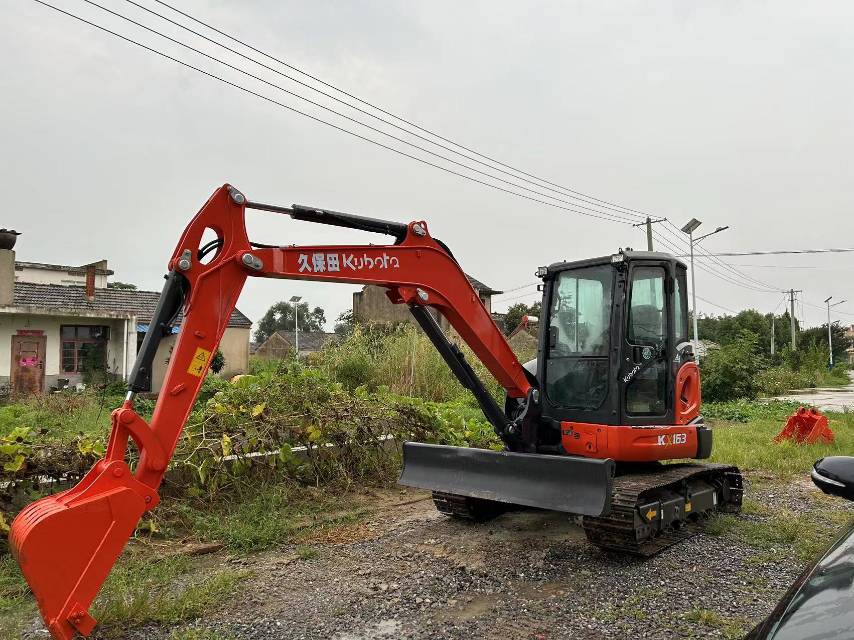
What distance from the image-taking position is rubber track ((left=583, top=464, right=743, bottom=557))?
5.12 meters

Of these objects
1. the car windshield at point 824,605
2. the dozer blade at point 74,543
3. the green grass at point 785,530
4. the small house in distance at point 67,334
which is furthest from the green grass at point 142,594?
the small house in distance at point 67,334

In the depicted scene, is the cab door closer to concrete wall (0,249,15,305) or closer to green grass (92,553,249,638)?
green grass (92,553,249,638)

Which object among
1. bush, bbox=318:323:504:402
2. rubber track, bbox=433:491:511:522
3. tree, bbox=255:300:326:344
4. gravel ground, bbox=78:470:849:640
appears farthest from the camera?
tree, bbox=255:300:326:344

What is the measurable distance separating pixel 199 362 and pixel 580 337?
337 centimetres

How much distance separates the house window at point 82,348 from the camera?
889 inches

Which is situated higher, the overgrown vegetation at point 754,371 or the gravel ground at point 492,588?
the overgrown vegetation at point 754,371

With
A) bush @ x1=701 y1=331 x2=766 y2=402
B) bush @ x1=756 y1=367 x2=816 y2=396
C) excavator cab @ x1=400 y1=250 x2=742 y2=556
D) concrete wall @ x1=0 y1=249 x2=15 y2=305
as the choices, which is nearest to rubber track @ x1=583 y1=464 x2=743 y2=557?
excavator cab @ x1=400 y1=250 x2=742 y2=556

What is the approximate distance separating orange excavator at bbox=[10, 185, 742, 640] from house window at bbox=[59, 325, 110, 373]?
65.3ft

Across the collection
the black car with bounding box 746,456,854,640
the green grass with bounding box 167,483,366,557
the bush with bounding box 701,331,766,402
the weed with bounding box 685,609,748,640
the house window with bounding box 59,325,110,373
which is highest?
the house window with bounding box 59,325,110,373

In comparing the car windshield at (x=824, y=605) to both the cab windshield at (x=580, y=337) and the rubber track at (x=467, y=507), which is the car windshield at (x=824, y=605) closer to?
the cab windshield at (x=580, y=337)

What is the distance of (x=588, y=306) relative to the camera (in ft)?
19.8

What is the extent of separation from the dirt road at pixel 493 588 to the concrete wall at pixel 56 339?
749 inches

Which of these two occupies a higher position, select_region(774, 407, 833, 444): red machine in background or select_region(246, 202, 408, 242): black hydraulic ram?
select_region(246, 202, 408, 242): black hydraulic ram

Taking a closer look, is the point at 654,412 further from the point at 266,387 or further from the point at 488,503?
the point at 266,387
